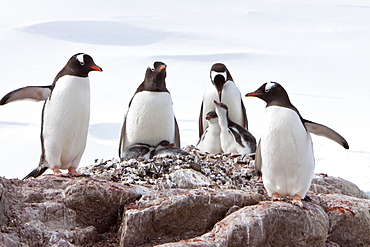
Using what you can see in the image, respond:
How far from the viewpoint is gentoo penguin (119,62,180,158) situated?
6.88 metres

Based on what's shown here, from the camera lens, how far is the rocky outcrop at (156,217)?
14.5 ft

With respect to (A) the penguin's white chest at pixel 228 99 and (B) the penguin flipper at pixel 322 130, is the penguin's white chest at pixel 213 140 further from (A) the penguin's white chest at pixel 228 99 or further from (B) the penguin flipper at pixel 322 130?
(B) the penguin flipper at pixel 322 130

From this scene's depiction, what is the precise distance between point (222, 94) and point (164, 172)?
3.29 metres

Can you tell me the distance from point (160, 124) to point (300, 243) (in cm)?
262

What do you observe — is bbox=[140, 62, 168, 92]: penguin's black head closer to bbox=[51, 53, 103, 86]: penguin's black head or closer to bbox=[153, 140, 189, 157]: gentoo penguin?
bbox=[153, 140, 189, 157]: gentoo penguin

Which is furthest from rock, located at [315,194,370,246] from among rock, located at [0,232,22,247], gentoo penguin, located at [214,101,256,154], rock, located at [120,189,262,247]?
gentoo penguin, located at [214,101,256,154]

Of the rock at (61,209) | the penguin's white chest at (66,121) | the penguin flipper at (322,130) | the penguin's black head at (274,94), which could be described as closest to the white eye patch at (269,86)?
the penguin's black head at (274,94)

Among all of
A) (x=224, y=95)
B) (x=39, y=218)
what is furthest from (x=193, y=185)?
(x=224, y=95)

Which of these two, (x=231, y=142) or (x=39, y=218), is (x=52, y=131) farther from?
(x=231, y=142)

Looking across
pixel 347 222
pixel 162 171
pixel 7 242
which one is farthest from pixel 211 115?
pixel 7 242

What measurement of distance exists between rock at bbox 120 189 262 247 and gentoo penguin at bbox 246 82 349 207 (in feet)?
1.20

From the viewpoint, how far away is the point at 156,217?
15.1 ft

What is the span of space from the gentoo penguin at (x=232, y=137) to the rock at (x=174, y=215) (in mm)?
3146

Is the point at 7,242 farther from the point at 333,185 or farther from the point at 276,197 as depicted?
the point at 333,185
